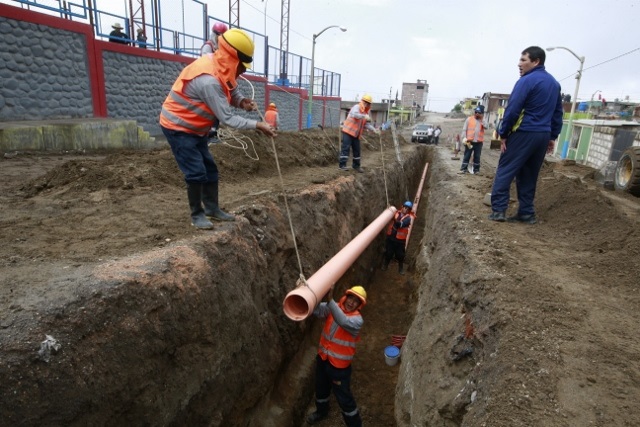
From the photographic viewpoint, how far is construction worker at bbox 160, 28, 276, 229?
360 cm

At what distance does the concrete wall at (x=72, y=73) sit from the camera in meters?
→ 8.21

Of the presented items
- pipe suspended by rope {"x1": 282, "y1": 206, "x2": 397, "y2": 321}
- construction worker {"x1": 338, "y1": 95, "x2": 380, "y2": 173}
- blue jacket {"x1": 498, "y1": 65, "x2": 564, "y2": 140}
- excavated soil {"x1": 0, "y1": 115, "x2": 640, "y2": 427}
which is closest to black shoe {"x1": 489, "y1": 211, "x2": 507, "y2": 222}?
excavated soil {"x1": 0, "y1": 115, "x2": 640, "y2": 427}

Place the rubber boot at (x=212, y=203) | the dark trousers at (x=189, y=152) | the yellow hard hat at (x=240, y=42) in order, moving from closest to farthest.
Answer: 1. the yellow hard hat at (x=240, y=42)
2. the dark trousers at (x=189, y=152)
3. the rubber boot at (x=212, y=203)

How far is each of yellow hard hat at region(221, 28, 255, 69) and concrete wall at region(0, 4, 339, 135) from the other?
720 cm

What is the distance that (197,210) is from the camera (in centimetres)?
423

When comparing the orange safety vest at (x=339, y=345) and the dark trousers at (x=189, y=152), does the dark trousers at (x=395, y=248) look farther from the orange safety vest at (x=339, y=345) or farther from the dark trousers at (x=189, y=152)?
the dark trousers at (x=189, y=152)

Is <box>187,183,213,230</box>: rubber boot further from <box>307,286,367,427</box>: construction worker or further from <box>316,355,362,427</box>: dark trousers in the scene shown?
<box>316,355,362,427</box>: dark trousers

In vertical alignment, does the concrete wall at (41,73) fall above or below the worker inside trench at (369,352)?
above

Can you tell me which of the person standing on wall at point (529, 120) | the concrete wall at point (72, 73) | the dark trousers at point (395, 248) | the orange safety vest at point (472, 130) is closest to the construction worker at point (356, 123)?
the dark trousers at point (395, 248)

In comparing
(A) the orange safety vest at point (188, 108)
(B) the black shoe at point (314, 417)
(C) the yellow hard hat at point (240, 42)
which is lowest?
(B) the black shoe at point (314, 417)

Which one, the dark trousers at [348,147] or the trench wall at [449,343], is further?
the dark trousers at [348,147]

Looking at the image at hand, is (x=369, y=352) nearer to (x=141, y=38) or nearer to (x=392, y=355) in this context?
(x=392, y=355)

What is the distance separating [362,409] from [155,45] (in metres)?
12.0

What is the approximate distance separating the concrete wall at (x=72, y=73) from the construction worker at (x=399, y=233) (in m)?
7.87
